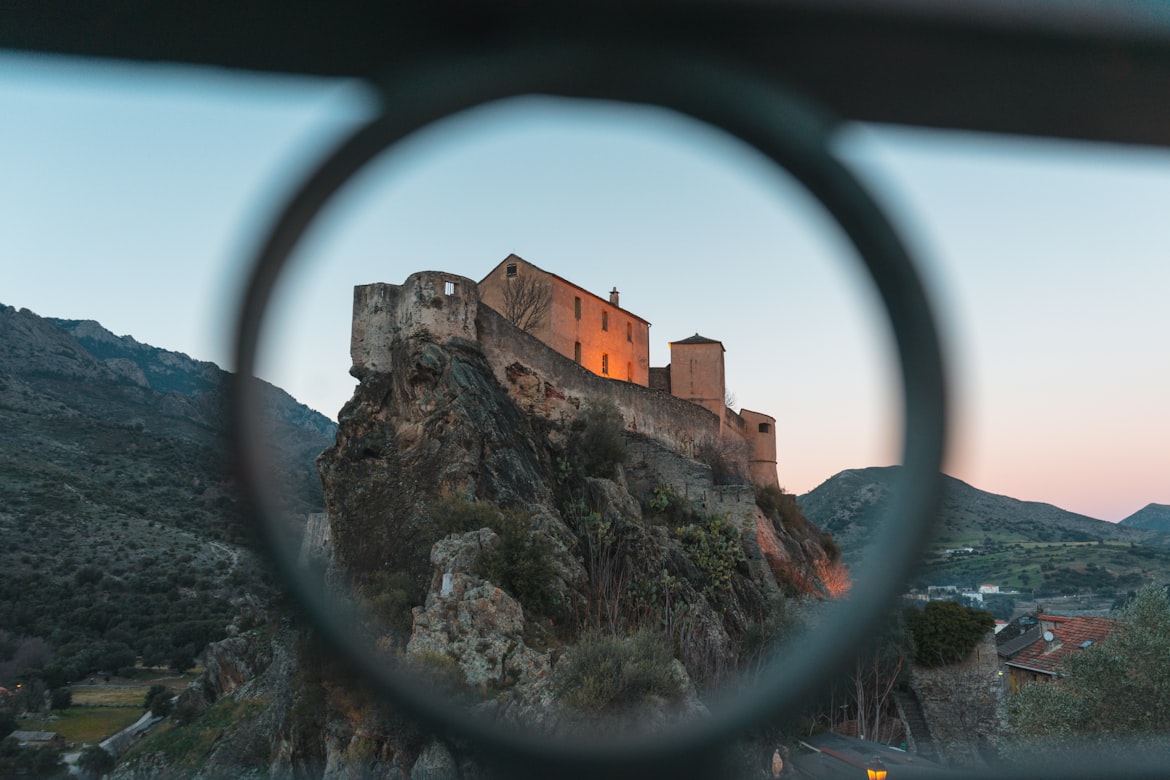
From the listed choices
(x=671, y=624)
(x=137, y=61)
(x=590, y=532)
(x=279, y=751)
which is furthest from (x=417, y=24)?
(x=590, y=532)

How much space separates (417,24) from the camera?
182 cm

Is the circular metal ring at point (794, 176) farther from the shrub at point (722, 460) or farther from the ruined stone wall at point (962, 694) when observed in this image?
the ruined stone wall at point (962, 694)

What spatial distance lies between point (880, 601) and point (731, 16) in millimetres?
1279

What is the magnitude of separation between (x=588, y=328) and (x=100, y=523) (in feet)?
62.4

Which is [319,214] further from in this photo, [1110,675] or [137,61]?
[1110,675]

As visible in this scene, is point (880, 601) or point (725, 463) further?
point (725, 463)

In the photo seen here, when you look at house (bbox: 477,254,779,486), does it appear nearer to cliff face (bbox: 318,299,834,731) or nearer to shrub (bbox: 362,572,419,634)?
cliff face (bbox: 318,299,834,731)

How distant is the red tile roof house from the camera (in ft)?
63.4

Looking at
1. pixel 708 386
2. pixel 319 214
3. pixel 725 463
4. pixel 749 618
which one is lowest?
pixel 749 618

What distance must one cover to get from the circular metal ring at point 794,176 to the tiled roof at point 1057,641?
2007 centimetres

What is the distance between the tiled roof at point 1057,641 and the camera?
19.2 metres

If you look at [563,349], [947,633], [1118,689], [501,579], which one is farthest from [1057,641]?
[501,579]

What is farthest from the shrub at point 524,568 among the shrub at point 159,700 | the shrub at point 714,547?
the shrub at point 159,700

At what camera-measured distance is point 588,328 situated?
2528cm
